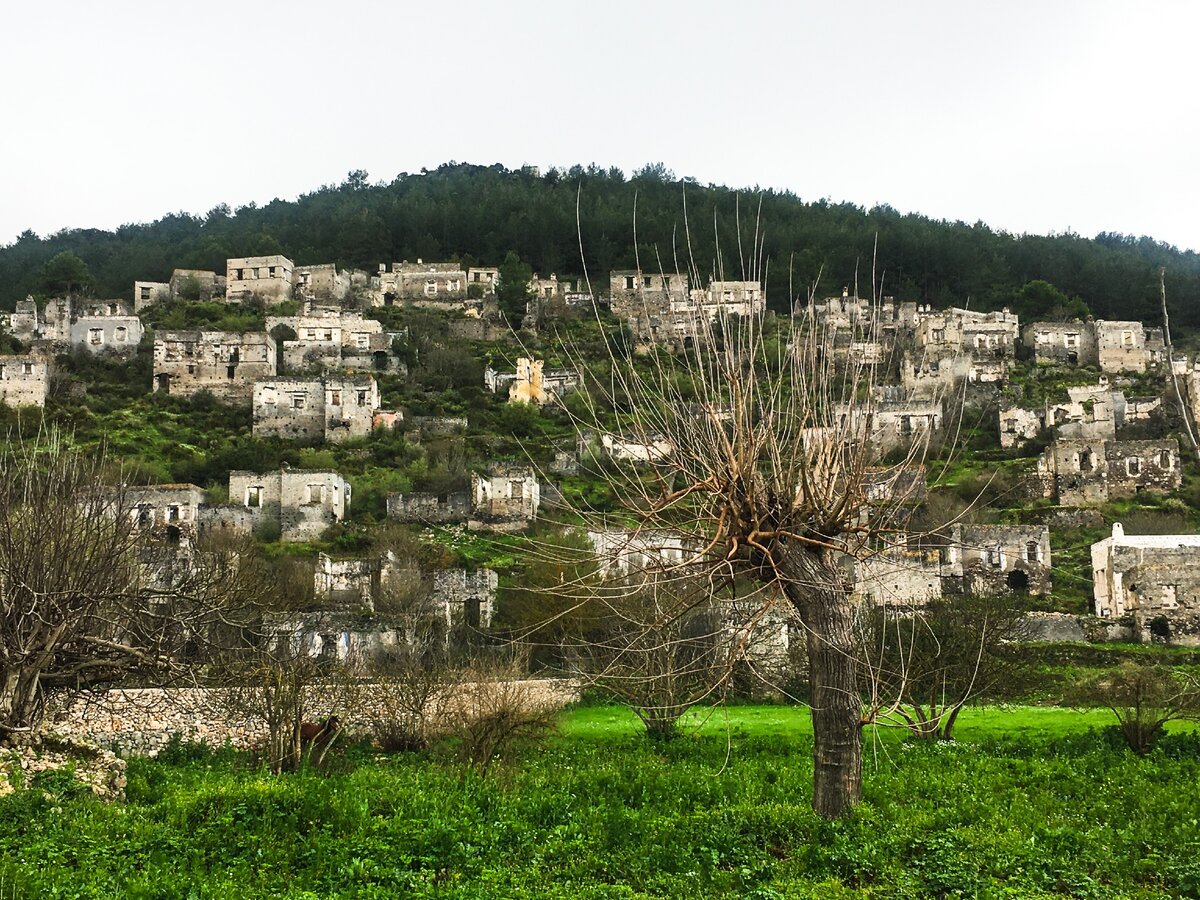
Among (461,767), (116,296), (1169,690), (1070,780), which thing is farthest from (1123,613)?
(116,296)

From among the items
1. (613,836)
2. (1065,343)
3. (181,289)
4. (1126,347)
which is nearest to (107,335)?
(181,289)

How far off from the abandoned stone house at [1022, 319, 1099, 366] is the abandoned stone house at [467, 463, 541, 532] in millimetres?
44095

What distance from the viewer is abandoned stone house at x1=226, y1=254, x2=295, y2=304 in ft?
299

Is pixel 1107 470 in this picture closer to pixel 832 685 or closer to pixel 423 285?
pixel 832 685

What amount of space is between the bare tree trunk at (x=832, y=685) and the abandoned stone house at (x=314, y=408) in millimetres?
58060

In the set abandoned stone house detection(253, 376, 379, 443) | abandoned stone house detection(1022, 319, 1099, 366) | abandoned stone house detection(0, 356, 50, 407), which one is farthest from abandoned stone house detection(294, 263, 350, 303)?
abandoned stone house detection(1022, 319, 1099, 366)

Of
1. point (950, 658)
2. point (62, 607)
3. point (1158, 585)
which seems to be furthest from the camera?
point (1158, 585)

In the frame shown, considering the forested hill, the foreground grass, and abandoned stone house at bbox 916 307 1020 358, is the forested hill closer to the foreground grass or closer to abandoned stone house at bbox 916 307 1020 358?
abandoned stone house at bbox 916 307 1020 358

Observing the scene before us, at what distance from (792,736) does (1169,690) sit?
300 inches

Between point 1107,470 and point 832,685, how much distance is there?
53051mm

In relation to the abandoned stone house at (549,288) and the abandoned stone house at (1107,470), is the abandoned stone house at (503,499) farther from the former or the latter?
the abandoned stone house at (549,288)

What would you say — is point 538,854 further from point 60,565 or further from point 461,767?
point 60,565

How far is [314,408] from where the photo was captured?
66.7 m

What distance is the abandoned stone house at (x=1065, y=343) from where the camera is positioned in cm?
7969
